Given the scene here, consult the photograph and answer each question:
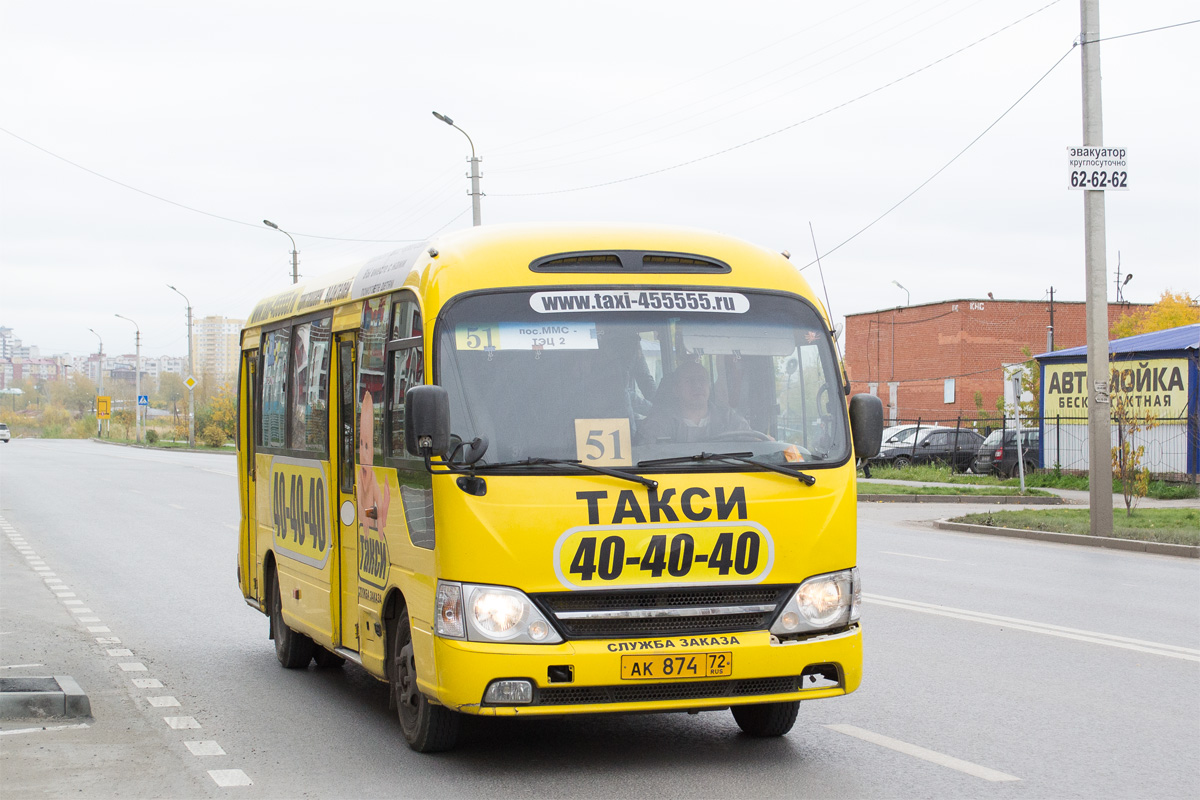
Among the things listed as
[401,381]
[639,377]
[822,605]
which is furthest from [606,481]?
[401,381]

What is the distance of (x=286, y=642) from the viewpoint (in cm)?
965

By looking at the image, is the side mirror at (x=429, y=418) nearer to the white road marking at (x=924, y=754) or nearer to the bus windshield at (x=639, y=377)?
the bus windshield at (x=639, y=377)

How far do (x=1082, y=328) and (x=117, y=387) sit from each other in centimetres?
14294

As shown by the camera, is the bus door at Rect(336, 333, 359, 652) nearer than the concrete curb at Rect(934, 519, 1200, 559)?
Yes

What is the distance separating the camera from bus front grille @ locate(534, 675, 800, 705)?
19.9 feet

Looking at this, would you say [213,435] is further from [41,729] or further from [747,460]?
[747,460]

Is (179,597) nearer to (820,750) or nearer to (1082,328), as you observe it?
(820,750)

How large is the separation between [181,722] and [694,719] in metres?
2.88

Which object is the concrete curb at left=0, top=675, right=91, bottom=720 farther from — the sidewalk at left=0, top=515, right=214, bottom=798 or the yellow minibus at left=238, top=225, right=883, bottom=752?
the yellow minibus at left=238, top=225, right=883, bottom=752

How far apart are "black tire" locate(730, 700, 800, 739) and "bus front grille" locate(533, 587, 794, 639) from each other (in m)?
0.84

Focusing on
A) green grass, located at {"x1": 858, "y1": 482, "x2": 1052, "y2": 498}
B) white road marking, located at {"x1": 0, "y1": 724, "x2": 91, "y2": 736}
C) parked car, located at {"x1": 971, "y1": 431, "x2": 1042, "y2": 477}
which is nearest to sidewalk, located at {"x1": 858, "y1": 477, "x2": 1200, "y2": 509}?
green grass, located at {"x1": 858, "y1": 482, "x2": 1052, "y2": 498}

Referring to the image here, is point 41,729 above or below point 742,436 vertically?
below

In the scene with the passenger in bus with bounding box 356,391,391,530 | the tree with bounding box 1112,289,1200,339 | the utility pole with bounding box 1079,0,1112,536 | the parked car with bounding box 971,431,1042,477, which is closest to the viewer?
the passenger in bus with bounding box 356,391,391,530

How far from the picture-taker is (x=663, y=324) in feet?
22.0
